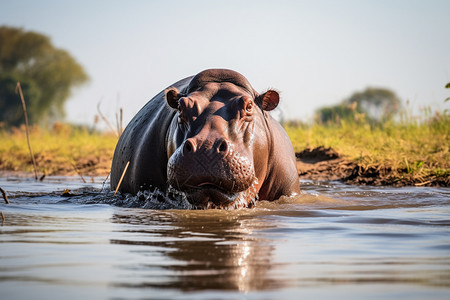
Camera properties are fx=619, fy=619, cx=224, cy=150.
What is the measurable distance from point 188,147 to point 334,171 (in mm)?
4626

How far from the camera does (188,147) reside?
4188 mm

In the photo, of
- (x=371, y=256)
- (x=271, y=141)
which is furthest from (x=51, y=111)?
(x=371, y=256)

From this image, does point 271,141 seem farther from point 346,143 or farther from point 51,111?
point 51,111

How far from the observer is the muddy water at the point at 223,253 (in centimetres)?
188

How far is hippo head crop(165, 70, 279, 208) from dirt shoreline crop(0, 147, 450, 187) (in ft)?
8.52

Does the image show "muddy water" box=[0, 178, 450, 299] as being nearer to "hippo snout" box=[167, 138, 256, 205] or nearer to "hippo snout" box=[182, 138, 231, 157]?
"hippo snout" box=[167, 138, 256, 205]

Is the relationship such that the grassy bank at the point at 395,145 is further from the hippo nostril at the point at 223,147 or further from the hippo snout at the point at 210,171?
the hippo nostril at the point at 223,147

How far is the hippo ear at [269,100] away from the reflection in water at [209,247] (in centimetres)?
137

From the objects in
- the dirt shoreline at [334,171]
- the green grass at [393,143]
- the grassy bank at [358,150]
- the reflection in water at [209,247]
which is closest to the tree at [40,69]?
the grassy bank at [358,150]

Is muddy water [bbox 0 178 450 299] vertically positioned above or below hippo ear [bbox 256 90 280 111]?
below

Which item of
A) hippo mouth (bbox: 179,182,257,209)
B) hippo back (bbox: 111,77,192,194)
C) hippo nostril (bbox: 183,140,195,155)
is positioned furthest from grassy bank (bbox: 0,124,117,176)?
hippo nostril (bbox: 183,140,195,155)

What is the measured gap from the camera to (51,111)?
4378 centimetres

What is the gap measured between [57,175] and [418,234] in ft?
24.6

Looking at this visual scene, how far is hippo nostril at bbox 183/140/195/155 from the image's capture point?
13.6 feet
